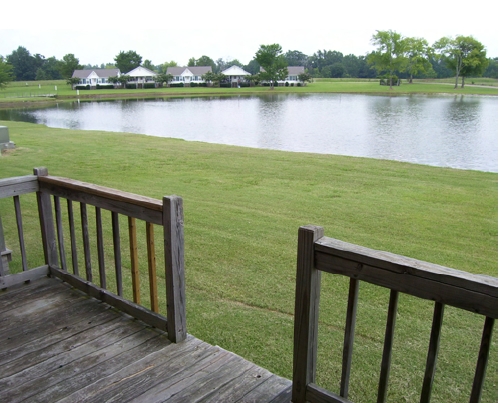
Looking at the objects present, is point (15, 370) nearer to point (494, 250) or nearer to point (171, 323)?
point (171, 323)

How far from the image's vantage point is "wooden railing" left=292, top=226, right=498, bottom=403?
70.7 inches

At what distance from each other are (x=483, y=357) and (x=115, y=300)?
2.63 m

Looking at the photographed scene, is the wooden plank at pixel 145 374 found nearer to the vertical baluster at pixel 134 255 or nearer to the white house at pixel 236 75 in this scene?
the vertical baluster at pixel 134 255

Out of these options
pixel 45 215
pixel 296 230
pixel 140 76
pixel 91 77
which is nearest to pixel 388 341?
pixel 45 215

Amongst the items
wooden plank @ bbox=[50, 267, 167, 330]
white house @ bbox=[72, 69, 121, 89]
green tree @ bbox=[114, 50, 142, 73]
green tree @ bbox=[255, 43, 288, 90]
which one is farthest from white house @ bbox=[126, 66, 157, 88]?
wooden plank @ bbox=[50, 267, 167, 330]

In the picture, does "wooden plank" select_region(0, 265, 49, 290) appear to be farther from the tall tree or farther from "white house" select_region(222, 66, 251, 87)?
the tall tree

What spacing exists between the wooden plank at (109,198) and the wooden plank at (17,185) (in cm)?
10

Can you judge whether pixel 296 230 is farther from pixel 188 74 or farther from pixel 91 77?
pixel 188 74

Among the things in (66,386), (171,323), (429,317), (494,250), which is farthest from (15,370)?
(494,250)

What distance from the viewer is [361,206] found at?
25.7 ft

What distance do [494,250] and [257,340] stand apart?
12.7ft

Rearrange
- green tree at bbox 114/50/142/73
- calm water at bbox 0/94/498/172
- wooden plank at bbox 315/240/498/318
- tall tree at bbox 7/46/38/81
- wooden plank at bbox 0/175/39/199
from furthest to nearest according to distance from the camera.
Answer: tall tree at bbox 7/46/38/81, green tree at bbox 114/50/142/73, calm water at bbox 0/94/498/172, wooden plank at bbox 0/175/39/199, wooden plank at bbox 315/240/498/318

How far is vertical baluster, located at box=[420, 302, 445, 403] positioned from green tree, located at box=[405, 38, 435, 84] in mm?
99986

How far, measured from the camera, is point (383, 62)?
9362 centimetres
